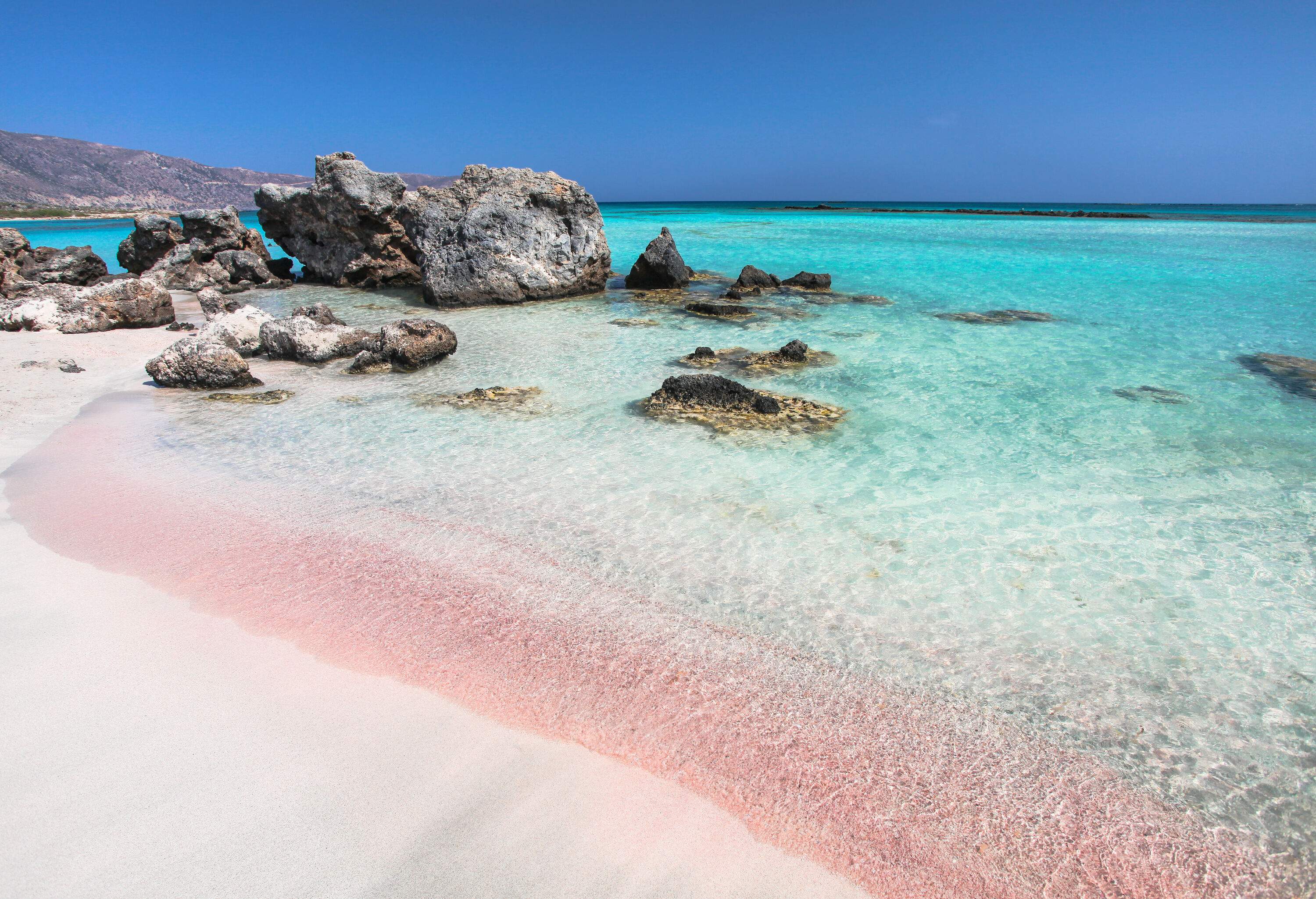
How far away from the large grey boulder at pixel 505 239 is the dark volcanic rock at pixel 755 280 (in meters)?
3.14

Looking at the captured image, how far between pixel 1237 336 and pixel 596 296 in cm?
1136

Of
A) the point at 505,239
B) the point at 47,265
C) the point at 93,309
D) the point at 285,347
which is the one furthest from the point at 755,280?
the point at 47,265

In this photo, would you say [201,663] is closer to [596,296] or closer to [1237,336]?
[596,296]

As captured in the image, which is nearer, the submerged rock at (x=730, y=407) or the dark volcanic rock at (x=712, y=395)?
the submerged rock at (x=730, y=407)

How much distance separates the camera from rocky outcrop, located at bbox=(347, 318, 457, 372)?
8703 millimetres

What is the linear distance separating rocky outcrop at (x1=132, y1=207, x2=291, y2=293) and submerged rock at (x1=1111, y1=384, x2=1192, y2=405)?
1821 cm

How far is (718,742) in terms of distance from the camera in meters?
2.75

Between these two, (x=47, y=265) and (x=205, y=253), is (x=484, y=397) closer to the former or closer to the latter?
(x=205, y=253)

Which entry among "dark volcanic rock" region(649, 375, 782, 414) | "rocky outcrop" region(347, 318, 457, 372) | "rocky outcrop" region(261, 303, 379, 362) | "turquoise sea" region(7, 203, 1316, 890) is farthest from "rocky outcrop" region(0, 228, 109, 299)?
"dark volcanic rock" region(649, 375, 782, 414)

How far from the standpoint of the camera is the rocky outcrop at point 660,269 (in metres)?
15.0

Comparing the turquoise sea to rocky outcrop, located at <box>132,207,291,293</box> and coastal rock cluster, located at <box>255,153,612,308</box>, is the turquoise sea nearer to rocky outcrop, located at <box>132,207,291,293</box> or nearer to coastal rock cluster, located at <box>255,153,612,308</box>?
coastal rock cluster, located at <box>255,153,612,308</box>

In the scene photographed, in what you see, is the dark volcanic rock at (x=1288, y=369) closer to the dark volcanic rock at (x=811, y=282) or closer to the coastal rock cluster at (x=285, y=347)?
the dark volcanic rock at (x=811, y=282)

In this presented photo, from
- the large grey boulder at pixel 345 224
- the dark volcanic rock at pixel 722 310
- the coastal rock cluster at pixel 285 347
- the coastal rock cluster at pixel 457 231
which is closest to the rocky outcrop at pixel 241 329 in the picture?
the coastal rock cluster at pixel 285 347

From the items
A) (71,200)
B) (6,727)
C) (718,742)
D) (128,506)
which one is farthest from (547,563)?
(71,200)
